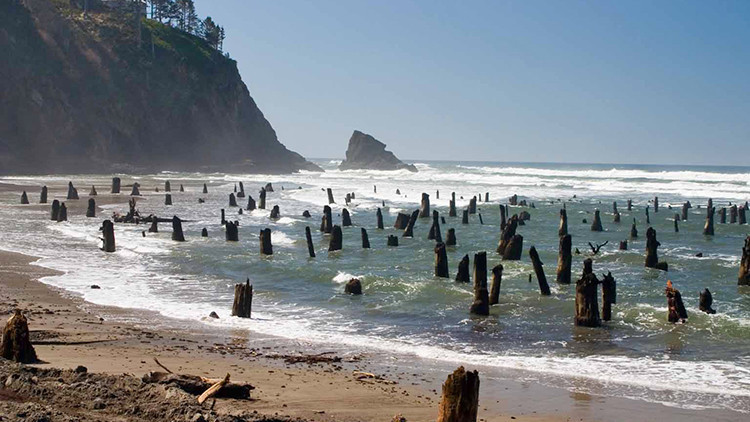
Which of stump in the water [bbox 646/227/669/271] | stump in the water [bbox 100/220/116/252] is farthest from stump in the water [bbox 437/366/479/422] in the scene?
stump in the water [bbox 100/220/116/252]

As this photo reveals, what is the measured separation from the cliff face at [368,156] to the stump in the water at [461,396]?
156783 millimetres

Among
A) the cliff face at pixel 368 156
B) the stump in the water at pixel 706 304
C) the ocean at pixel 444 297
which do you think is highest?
the cliff face at pixel 368 156

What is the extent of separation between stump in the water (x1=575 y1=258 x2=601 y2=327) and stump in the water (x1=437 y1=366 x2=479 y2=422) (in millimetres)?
8995

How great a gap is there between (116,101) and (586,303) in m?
87.6

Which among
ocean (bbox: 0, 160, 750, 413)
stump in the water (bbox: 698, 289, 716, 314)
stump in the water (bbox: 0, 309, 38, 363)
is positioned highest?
stump in the water (bbox: 0, 309, 38, 363)

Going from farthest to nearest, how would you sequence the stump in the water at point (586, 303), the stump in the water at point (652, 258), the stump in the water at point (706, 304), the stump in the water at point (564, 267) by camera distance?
the stump in the water at point (652, 258) → the stump in the water at point (564, 267) → the stump in the water at point (706, 304) → the stump in the water at point (586, 303)

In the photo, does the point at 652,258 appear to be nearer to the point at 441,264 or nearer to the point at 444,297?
the point at 441,264

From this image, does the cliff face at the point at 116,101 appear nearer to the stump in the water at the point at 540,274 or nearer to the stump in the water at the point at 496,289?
the stump in the water at the point at 540,274

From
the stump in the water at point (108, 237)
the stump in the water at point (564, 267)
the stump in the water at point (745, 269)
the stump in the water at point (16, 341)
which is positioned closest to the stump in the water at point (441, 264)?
the stump in the water at point (564, 267)

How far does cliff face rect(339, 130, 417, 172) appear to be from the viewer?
16762cm

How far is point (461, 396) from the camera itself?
25.4 feet

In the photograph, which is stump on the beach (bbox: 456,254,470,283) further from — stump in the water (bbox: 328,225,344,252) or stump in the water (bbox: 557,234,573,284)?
stump in the water (bbox: 328,225,344,252)

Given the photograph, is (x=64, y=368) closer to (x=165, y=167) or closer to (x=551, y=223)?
(x=551, y=223)

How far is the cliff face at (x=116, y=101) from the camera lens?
83875 millimetres
